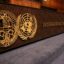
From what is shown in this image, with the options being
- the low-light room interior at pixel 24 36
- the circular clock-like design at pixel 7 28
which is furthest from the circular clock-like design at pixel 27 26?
the circular clock-like design at pixel 7 28

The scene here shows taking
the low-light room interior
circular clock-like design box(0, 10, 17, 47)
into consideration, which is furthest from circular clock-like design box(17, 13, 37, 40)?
circular clock-like design box(0, 10, 17, 47)

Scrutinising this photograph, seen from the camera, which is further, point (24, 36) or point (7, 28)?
point (24, 36)

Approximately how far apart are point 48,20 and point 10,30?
1296 mm

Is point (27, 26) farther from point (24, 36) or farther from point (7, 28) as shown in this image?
point (7, 28)

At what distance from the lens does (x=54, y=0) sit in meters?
3.76

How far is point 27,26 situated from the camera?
2072mm

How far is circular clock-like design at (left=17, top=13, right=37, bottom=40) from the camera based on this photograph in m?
1.94

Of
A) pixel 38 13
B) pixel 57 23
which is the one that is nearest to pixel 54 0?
pixel 57 23

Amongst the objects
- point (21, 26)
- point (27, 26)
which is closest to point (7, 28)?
point (21, 26)

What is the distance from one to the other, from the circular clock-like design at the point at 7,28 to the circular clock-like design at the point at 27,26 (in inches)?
5.2

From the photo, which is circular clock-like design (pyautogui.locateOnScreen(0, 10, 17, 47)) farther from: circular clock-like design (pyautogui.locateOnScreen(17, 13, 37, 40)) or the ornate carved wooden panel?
circular clock-like design (pyautogui.locateOnScreen(17, 13, 37, 40))

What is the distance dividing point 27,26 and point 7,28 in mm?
457

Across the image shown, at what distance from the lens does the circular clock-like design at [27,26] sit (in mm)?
1936

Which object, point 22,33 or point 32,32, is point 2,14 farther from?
point 32,32
